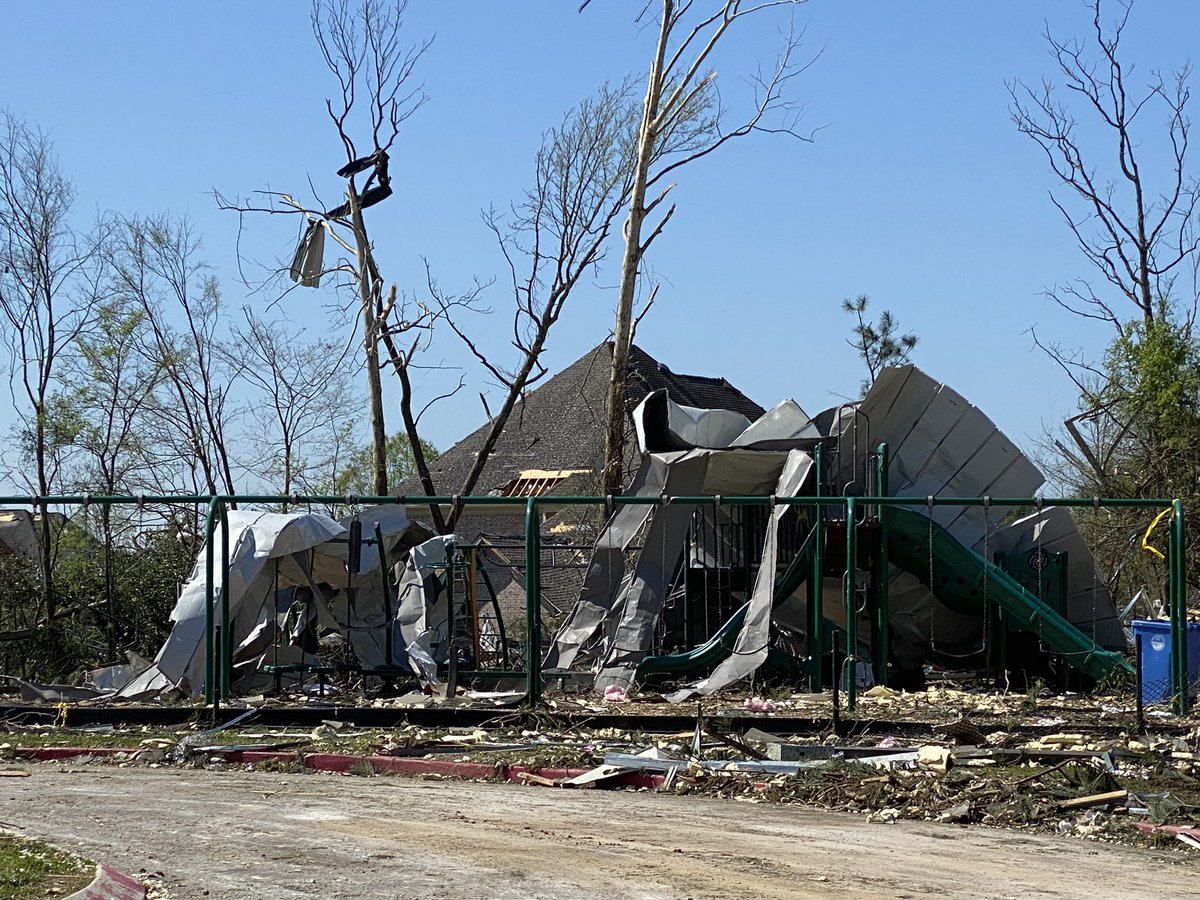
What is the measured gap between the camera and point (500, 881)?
7098mm

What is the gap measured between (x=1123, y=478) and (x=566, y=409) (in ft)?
68.6

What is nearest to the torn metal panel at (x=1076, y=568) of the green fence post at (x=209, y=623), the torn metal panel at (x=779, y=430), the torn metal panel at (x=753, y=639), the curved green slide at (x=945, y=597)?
the curved green slide at (x=945, y=597)

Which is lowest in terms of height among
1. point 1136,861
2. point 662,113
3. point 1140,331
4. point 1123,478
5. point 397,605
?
point 1136,861

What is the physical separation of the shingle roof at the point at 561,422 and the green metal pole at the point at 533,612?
25.2 meters

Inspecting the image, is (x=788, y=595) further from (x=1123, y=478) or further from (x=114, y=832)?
(x=1123, y=478)

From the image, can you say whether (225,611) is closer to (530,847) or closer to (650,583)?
(650,583)

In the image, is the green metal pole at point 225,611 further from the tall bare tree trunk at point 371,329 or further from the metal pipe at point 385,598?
the tall bare tree trunk at point 371,329

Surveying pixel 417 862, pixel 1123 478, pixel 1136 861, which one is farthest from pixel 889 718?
pixel 1123 478

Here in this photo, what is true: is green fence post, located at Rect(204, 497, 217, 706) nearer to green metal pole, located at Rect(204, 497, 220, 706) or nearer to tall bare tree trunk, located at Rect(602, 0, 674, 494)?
green metal pole, located at Rect(204, 497, 220, 706)

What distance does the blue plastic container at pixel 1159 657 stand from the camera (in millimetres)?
14680

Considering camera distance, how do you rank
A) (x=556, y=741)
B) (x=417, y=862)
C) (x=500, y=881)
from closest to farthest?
(x=500, y=881), (x=417, y=862), (x=556, y=741)

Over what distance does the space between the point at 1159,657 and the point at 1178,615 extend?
0.84m

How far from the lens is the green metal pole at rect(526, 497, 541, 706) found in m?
14.0

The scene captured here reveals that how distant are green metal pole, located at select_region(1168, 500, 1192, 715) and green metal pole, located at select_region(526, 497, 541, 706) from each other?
637cm
